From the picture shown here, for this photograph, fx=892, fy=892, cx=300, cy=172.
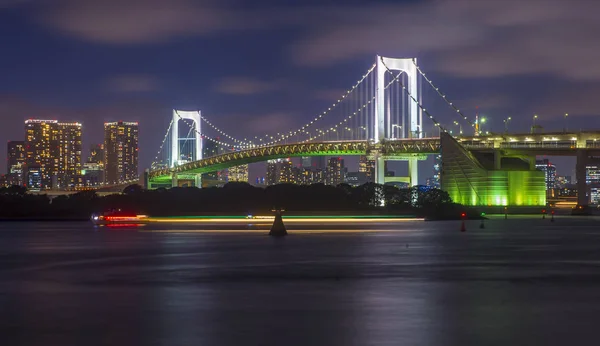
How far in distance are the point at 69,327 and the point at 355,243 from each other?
22735 millimetres

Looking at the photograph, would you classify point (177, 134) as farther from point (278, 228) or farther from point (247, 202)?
point (278, 228)

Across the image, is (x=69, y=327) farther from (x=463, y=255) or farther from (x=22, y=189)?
(x=22, y=189)

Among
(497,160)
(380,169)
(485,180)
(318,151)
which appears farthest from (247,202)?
(497,160)

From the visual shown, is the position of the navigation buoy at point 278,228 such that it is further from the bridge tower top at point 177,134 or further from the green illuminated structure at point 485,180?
the bridge tower top at point 177,134

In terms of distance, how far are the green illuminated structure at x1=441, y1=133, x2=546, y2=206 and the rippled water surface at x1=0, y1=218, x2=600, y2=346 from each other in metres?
65.9

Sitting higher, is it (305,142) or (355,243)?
(305,142)

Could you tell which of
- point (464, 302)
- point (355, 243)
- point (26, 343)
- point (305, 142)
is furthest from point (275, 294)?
point (305, 142)

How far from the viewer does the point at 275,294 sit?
55.5 feet

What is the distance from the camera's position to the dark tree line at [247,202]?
87375 mm

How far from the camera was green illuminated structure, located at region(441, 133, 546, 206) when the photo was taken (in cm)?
9488

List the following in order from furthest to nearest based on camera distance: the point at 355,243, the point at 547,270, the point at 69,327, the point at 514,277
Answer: the point at 355,243, the point at 547,270, the point at 514,277, the point at 69,327

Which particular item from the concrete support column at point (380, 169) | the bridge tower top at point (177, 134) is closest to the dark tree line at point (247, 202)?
the concrete support column at point (380, 169)

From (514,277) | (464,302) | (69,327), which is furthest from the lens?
(514,277)

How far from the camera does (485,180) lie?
311 ft
